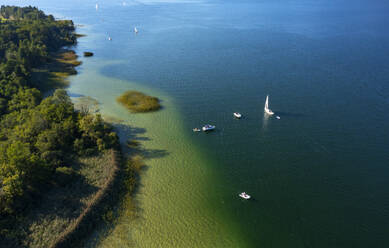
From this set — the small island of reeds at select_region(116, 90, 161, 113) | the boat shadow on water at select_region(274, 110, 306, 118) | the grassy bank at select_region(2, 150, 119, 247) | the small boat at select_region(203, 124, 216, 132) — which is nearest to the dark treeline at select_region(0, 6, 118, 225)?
the grassy bank at select_region(2, 150, 119, 247)

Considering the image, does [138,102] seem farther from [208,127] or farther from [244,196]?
[244,196]

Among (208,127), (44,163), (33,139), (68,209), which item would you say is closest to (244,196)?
(208,127)

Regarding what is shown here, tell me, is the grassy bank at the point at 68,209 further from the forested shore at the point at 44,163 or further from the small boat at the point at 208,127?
the small boat at the point at 208,127

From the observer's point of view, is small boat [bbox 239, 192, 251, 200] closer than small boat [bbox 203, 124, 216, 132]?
Yes

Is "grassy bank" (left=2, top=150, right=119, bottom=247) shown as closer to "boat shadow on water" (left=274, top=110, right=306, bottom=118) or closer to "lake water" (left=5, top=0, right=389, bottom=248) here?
"lake water" (left=5, top=0, right=389, bottom=248)

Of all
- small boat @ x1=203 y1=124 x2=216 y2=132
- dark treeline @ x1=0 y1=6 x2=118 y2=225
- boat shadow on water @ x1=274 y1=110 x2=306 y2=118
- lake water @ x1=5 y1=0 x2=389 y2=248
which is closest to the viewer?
dark treeline @ x1=0 y1=6 x2=118 y2=225

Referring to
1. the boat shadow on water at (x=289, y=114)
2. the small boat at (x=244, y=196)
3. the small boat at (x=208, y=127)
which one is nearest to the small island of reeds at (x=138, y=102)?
the small boat at (x=208, y=127)
